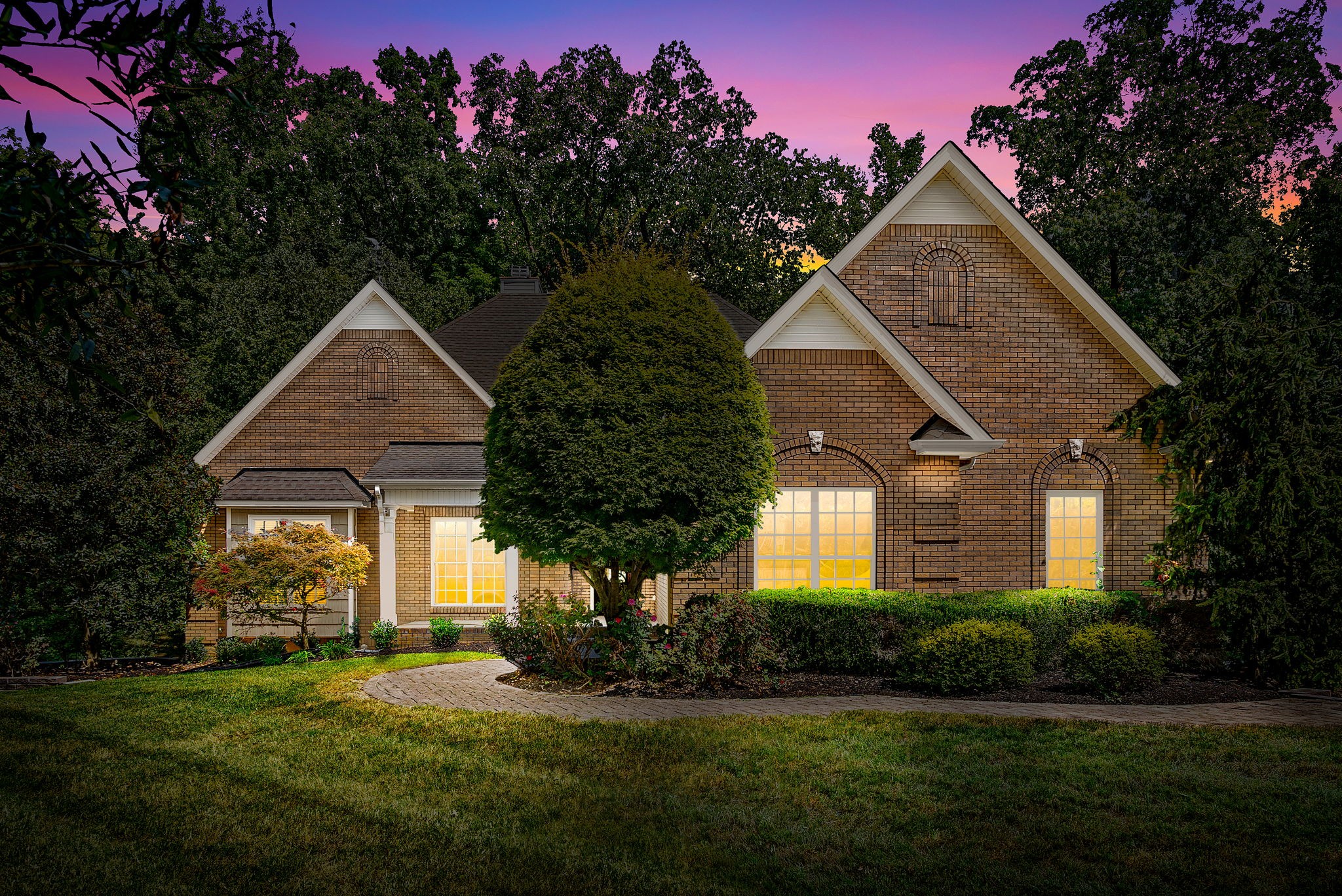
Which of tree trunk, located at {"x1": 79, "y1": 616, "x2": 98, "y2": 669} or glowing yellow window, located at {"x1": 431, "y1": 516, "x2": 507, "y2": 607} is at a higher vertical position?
glowing yellow window, located at {"x1": 431, "y1": 516, "x2": 507, "y2": 607}

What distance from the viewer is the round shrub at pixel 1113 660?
36.5ft

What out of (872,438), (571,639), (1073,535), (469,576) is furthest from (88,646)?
(1073,535)

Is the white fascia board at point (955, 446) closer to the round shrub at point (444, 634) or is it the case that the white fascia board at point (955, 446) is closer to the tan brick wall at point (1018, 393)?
the tan brick wall at point (1018, 393)

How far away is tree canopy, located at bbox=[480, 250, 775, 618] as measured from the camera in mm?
11203

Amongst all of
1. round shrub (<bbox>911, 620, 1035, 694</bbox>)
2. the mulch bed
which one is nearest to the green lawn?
the mulch bed

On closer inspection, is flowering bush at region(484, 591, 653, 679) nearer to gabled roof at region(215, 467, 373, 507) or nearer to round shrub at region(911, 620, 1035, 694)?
round shrub at region(911, 620, 1035, 694)

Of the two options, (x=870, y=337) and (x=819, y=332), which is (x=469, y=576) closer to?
(x=819, y=332)

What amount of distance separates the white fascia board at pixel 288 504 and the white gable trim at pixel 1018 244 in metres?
10.4

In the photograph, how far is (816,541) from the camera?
1469cm

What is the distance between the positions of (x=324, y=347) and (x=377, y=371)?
4.02 ft

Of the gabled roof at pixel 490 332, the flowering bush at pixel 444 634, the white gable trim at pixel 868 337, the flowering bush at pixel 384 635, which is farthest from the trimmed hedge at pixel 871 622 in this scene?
the gabled roof at pixel 490 332

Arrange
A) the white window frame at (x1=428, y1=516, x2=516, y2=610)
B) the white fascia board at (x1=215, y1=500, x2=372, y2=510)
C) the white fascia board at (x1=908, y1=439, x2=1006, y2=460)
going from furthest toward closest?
the white window frame at (x1=428, y1=516, x2=516, y2=610) → the white fascia board at (x1=215, y1=500, x2=372, y2=510) → the white fascia board at (x1=908, y1=439, x2=1006, y2=460)

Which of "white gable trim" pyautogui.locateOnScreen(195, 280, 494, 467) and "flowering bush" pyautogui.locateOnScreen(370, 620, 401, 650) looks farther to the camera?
"white gable trim" pyautogui.locateOnScreen(195, 280, 494, 467)

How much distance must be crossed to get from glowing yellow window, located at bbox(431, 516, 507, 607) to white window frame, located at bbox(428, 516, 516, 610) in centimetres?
1
